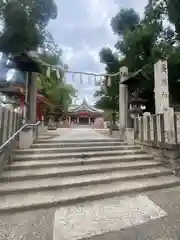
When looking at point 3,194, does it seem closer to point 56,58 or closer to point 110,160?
point 110,160

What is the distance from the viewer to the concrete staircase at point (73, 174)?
307 centimetres

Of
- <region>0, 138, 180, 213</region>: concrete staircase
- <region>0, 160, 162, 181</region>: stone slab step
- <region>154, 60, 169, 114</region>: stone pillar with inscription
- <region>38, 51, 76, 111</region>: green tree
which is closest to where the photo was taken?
<region>0, 138, 180, 213</region>: concrete staircase

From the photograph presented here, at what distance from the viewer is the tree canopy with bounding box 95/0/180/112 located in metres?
8.15

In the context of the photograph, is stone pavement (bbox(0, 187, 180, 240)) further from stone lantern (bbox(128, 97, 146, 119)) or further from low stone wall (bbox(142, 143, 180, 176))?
stone lantern (bbox(128, 97, 146, 119))

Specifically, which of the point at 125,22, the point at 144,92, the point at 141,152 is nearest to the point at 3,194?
the point at 141,152

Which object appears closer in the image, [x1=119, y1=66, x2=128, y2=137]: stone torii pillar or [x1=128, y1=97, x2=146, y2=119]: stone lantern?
[x1=128, y1=97, x2=146, y2=119]: stone lantern

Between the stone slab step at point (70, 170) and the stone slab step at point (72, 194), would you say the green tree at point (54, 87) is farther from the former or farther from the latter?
the stone slab step at point (72, 194)

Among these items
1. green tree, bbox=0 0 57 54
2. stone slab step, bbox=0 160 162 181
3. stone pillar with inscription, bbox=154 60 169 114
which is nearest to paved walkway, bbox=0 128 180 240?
stone slab step, bbox=0 160 162 181

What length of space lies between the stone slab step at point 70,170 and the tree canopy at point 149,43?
3.40 metres

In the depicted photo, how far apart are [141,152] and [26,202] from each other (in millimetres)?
3447

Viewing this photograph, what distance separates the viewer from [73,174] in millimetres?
3838

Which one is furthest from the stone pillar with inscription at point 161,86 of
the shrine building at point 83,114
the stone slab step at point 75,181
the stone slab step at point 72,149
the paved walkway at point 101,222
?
the shrine building at point 83,114

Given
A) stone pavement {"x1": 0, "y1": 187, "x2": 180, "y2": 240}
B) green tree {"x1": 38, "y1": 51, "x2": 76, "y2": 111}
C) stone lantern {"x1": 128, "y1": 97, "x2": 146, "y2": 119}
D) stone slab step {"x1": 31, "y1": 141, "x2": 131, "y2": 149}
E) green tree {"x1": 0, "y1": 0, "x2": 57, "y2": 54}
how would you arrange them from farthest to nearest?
green tree {"x1": 38, "y1": 51, "x2": 76, "y2": 111}
green tree {"x1": 0, "y1": 0, "x2": 57, "y2": 54}
stone lantern {"x1": 128, "y1": 97, "x2": 146, "y2": 119}
stone slab step {"x1": 31, "y1": 141, "x2": 131, "y2": 149}
stone pavement {"x1": 0, "y1": 187, "x2": 180, "y2": 240}

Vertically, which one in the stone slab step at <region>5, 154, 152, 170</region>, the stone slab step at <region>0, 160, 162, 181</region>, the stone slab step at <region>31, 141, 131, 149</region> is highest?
the stone slab step at <region>31, 141, 131, 149</region>
